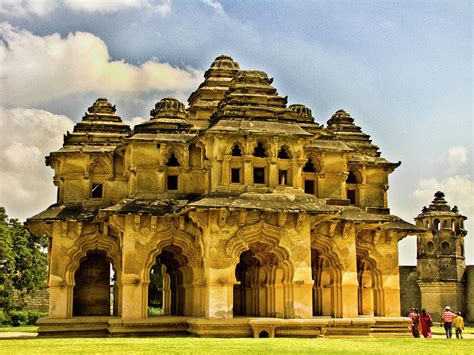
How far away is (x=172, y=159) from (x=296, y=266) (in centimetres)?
625

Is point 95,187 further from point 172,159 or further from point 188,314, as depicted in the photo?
point 188,314

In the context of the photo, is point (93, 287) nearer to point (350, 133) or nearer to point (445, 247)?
point (350, 133)

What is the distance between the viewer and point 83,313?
103ft

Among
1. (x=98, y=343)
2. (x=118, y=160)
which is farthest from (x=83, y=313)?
(x=98, y=343)

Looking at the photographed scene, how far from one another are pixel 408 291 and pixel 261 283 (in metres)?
23.3

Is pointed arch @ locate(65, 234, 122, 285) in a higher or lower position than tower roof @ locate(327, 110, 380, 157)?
lower

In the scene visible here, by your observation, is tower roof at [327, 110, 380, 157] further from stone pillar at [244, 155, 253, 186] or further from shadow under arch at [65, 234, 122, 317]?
shadow under arch at [65, 234, 122, 317]

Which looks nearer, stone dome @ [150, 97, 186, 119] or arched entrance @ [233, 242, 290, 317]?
arched entrance @ [233, 242, 290, 317]

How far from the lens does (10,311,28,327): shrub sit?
146 ft

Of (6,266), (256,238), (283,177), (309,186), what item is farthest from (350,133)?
(6,266)

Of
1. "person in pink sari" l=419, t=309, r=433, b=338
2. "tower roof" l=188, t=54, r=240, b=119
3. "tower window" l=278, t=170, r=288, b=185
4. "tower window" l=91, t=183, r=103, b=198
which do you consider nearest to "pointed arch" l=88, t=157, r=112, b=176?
"tower window" l=91, t=183, r=103, b=198

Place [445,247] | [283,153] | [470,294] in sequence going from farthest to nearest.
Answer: [445,247]
[470,294]
[283,153]

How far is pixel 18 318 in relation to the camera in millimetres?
44531

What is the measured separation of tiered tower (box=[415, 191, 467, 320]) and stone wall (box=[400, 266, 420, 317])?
71 centimetres
